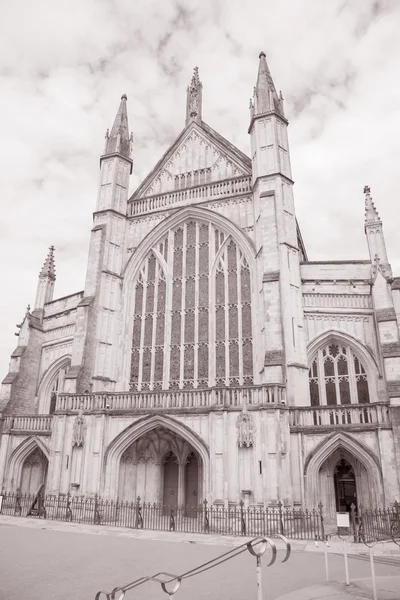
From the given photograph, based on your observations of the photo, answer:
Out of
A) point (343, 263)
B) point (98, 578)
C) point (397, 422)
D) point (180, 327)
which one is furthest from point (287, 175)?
point (98, 578)

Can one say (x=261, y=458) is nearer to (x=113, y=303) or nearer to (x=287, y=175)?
(x=113, y=303)

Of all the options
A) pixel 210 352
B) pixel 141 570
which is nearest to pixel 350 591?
→ pixel 141 570

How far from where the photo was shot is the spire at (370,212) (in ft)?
73.2

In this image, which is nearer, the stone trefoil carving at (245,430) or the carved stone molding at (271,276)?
the stone trefoil carving at (245,430)

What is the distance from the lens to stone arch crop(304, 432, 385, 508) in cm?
1570

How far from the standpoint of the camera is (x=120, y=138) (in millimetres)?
26969

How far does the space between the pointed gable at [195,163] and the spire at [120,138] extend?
2.35m

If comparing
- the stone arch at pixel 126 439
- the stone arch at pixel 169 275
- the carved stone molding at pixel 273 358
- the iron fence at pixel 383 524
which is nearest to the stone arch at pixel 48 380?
the stone arch at pixel 169 275

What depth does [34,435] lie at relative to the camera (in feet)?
67.4

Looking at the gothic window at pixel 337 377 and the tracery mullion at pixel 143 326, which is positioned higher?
the tracery mullion at pixel 143 326

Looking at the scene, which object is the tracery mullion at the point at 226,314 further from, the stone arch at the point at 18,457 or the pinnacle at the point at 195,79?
the pinnacle at the point at 195,79

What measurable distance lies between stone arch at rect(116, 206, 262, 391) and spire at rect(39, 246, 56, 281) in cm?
646

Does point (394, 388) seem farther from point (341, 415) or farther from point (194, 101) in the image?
point (194, 101)

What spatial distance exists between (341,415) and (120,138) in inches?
795
